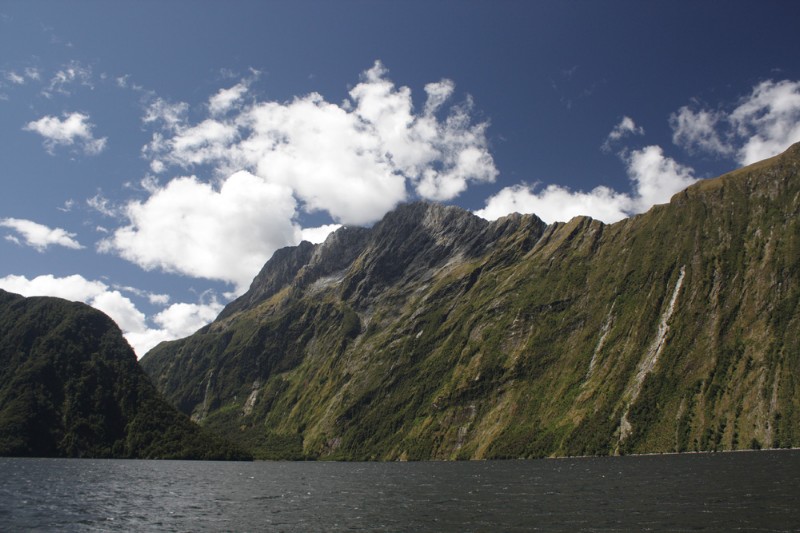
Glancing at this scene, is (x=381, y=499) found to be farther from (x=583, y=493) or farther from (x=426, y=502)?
(x=583, y=493)

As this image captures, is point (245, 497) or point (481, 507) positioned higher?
point (481, 507)

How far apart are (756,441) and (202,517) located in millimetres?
196228

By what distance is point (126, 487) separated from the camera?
104688mm

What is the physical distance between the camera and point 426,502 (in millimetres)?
78750

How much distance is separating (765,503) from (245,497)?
2921 inches

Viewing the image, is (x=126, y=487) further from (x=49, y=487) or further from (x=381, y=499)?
(x=381, y=499)

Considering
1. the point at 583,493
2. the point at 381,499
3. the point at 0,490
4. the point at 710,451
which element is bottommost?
the point at 0,490

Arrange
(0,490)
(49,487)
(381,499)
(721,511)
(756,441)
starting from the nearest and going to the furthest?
(721,511), (381,499), (0,490), (49,487), (756,441)

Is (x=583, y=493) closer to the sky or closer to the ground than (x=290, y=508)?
closer to the sky

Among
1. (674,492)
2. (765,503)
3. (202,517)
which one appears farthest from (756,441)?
(202,517)

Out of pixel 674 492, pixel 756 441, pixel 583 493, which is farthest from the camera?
pixel 756 441

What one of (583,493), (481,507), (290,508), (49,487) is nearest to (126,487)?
(49,487)

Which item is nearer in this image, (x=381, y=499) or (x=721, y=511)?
(x=721, y=511)

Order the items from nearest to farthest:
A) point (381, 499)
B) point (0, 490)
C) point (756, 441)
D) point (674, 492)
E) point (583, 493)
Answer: point (674, 492) → point (583, 493) → point (381, 499) → point (0, 490) → point (756, 441)
